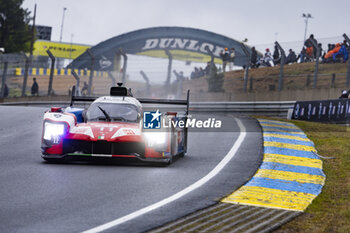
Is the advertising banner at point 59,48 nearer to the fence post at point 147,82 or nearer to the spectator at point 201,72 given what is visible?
the fence post at point 147,82

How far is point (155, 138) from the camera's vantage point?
32.3 feet

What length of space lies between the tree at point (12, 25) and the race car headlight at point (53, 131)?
51901 mm

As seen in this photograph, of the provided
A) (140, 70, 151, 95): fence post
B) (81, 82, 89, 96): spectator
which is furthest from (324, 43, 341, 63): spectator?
(81, 82, 89, 96): spectator

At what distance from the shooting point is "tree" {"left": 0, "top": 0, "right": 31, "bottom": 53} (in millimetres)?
60312

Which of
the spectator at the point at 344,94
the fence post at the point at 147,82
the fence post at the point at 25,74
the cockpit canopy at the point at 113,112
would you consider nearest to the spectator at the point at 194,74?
the fence post at the point at 147,82

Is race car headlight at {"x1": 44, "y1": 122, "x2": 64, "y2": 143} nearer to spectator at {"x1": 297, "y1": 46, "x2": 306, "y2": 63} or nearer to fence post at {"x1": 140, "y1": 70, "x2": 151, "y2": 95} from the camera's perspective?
spectator at {"x1": 297, "y1": 46, "x2": 306, "y2": 63}

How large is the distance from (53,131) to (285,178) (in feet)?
11.9

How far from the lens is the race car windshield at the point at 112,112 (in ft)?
34.9

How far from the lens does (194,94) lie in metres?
25.6

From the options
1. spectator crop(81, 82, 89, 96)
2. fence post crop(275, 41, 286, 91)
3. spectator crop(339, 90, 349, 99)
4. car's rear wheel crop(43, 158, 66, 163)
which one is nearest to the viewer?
car's rear wheel crop(43, 158, 66, 163)

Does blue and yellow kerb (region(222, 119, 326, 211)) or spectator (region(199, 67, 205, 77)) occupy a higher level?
spectator (region(199, 67, 205, 77))

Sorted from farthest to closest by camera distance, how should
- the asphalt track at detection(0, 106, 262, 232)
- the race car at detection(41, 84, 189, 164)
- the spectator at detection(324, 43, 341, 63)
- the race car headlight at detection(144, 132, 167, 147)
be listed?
the spectator at detection(324, 43, 341, 63) < the race car headlight at detection(144, 132, 167, 147) < the race car at detection(41, 84, 189, 164) < the asphalt track at detection(0, 106, 262, 232)

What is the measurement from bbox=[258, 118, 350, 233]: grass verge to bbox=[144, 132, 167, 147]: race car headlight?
254 cm

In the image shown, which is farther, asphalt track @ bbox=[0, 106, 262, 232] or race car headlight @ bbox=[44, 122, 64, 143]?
race car headlight @ bbox=[44, 122, 64, 143]
